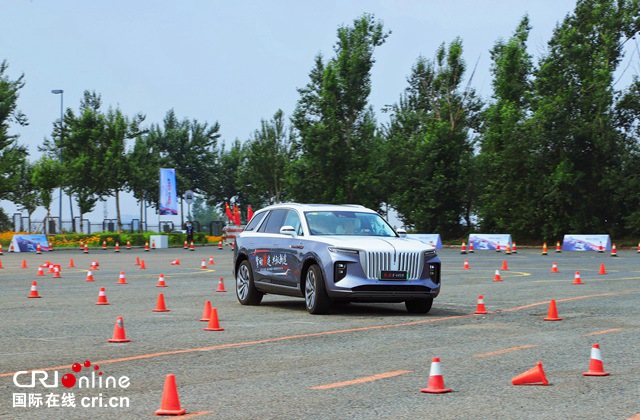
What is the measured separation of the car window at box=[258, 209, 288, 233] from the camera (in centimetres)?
1820

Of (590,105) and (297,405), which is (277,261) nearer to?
(297,405)

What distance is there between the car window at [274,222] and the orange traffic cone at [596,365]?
9.08 meters

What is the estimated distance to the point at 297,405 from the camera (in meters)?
8.09

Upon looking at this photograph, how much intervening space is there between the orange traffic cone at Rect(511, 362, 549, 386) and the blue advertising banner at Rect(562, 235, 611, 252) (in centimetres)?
4423

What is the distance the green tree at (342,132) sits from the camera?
80312 millimetres

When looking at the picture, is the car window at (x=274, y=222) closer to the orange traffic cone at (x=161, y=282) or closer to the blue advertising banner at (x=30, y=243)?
the orange traffic cone at (x=161, y=282)

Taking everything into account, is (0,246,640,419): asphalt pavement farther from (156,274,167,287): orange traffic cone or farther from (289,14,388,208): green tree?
(289,14,388,208): green tree

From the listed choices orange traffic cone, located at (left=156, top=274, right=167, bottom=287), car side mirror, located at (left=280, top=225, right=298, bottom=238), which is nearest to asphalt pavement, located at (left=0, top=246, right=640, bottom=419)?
car side mirror, located at (left=280, top=225, right=298, bottom=238)

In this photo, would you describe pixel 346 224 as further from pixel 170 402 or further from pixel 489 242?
pixel 489 242

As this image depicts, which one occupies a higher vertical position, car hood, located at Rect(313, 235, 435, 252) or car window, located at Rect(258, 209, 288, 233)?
car window, located at Rect(258, 209, 288, 233)

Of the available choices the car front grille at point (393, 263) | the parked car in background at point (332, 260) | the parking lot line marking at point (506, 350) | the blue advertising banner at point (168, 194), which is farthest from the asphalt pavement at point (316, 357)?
the blue advertising banner at point (168, 194)

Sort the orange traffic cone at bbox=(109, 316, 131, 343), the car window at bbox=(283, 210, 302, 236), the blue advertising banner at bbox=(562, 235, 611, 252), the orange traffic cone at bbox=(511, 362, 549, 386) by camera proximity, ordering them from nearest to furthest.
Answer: the orange traffic cone at bbox=(511, 362, 549, 386)
the orange traffic cone at bbox=(109, 316, 131, 343)
the car window at bbox=(283, 210, 302, 236)
the blue advertising banner at bbox=(562, 235, 611, 252)

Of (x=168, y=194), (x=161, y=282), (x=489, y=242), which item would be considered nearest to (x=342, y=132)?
(x=168, y=194)

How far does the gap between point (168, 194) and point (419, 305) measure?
59054 millimetres
